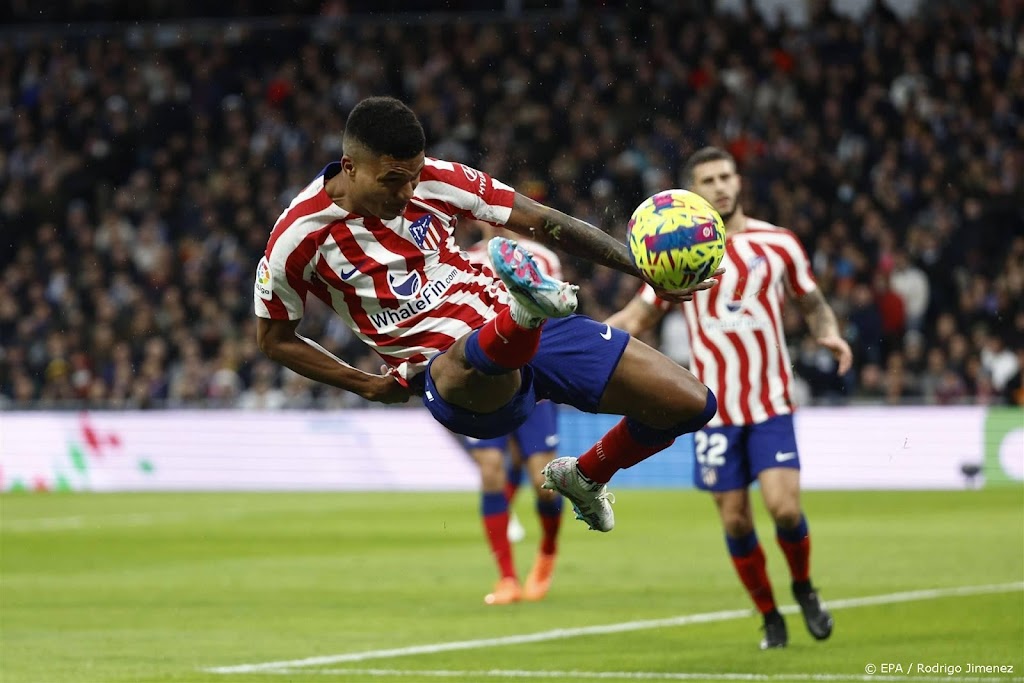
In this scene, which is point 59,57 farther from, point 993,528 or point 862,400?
point 993,528

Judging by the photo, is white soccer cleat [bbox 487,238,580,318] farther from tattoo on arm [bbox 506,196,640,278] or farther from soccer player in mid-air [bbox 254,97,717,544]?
tattoo on arm [bbox 506,196,640,278]

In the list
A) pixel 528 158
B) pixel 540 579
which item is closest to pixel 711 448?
pixel 540 579

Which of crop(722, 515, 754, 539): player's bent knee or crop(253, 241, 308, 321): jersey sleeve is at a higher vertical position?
crop(253, 241, 308, 321): jersey sleeve

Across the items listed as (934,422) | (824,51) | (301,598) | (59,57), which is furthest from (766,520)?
(59,57)

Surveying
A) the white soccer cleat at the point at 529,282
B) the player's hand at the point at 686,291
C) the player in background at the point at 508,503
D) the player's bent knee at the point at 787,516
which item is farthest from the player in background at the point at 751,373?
the white soccer cleat at the point at 529,282

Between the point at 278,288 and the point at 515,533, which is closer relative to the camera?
the point at 278,288

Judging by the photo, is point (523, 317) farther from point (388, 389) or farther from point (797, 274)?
point (797, 274)

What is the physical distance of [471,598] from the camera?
10.8 m

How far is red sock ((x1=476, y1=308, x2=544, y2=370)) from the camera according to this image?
6.09 meters

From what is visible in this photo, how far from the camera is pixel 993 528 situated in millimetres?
14695

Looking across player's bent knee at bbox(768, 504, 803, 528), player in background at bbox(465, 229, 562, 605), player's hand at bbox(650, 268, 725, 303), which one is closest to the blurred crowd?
player in background at bbox(465, 229, 562, 605)

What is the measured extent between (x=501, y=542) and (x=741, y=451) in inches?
97.6

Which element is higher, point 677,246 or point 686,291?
point 677,246

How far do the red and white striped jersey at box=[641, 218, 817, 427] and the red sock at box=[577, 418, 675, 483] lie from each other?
2065mm
